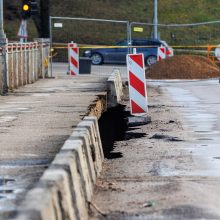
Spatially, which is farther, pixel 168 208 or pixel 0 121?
pixel 0 121

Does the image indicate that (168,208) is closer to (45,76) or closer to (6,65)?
(6,65)

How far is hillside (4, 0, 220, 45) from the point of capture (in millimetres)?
52312

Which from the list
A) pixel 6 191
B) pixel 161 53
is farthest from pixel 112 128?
pixel 161 53

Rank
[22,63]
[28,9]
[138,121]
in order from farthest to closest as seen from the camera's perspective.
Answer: [28,9] → [22,63] → [138,121]

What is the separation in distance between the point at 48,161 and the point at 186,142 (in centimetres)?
378

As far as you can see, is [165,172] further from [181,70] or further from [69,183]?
[181,70]

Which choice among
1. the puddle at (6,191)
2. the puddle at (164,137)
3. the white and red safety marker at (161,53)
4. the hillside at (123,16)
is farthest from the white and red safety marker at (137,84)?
the hillside at (123,16)

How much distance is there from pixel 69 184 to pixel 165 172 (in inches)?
129

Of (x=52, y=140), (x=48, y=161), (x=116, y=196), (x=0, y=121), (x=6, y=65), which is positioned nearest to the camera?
(x=116, y=196)

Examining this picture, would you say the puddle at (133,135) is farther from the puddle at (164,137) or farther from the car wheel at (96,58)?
the car wheel at (96,58)

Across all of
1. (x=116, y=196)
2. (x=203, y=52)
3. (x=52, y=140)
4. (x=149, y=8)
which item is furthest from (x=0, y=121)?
(x=149, y=8)

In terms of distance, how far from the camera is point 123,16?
58062 mm

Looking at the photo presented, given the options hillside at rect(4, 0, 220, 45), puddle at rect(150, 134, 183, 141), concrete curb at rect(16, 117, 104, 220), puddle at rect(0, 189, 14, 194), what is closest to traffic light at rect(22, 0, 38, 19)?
hillside at rect(4, 0, 220, 45)

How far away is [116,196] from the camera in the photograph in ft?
30.0
